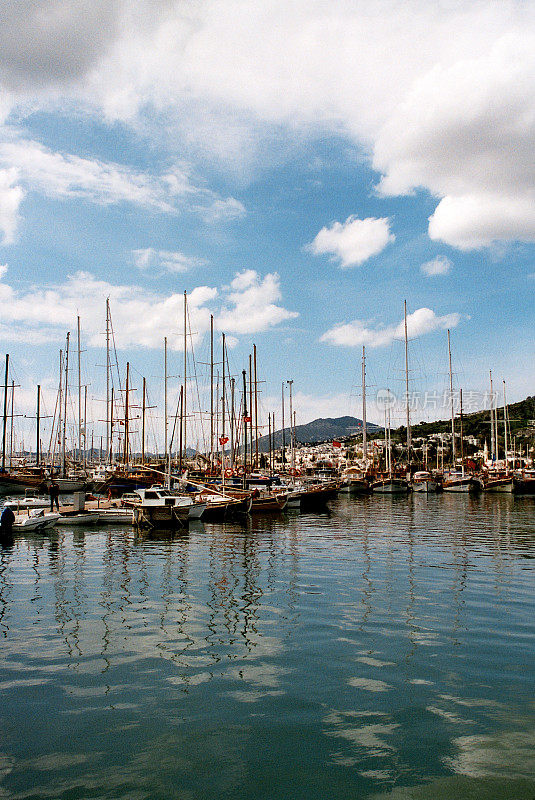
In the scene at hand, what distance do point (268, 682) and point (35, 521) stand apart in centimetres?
2771

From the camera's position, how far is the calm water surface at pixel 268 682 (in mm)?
7266

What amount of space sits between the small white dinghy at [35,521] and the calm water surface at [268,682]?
1345cm

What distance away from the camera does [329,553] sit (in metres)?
26.4

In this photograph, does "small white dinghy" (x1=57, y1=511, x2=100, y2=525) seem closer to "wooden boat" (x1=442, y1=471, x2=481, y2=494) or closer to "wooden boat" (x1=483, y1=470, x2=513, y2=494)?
"wooden boat" (x1=442, y1=471, x2=481, y2=494)

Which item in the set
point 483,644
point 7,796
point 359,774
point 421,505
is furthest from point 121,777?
point 421,505

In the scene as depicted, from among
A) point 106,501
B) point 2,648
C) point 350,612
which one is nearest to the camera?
point 2,648

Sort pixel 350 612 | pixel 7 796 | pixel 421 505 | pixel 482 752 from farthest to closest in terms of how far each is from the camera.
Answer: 1. pixel 421 505
2. pixel 350 612
3. pixel 482 752
4. pixel 7 796

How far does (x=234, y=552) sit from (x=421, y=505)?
3653 cm

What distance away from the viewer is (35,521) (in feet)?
112

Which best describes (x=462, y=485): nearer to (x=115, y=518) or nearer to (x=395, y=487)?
(x=395, y=487)

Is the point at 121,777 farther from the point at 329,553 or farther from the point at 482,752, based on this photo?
the point at 329,553

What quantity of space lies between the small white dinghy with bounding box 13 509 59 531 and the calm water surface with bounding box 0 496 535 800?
44.1 feet

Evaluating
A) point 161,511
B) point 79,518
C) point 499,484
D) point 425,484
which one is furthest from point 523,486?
point 79,518

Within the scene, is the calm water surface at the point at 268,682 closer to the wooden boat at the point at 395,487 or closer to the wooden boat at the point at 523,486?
the wooden boat at the point at 523,486
